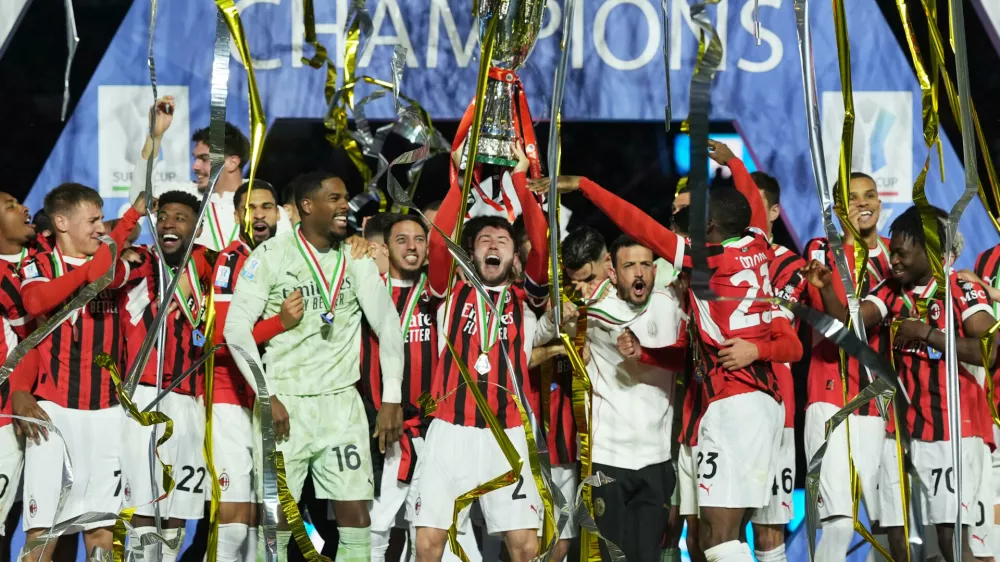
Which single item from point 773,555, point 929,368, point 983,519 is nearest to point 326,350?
point 773,555

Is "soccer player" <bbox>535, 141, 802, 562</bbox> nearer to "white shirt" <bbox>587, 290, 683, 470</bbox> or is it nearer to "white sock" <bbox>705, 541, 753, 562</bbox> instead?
"white sock" <bbox>705, 541, 753, 562</bbox>

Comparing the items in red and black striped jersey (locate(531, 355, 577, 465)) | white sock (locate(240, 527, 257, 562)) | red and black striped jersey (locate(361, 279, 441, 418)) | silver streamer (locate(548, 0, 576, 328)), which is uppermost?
silver streamer (locate(548, 0, 576, 328))

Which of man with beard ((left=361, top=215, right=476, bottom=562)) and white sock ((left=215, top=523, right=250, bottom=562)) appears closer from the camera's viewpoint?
white sock ((left=215, top=523, right=250, bottom=562))

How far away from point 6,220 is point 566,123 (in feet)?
7.80

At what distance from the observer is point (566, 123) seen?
16.5ft

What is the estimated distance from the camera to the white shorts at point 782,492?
13.2 feet

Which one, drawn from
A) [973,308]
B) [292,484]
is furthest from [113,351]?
[973,308]

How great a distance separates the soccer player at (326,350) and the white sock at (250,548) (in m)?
0.03

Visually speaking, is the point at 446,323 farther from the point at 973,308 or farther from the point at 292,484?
the point at 973,308

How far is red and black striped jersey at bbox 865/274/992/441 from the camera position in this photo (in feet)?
13.1

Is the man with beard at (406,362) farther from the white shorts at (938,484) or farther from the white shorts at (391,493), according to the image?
the white shorts at (938,484)

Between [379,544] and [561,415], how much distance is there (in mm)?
837

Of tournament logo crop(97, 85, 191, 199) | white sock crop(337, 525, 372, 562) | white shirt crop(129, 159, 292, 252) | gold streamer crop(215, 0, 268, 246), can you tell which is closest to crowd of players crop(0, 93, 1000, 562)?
white sock crop(337, 525, 372, 562)

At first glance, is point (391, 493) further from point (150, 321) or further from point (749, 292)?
point (749, 292)
